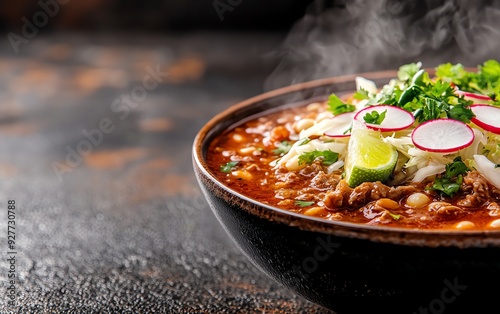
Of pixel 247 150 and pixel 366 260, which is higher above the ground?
pixel 366 260

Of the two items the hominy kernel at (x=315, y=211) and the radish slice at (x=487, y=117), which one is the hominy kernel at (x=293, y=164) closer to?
the hominy kernel at (x=315, y=211)

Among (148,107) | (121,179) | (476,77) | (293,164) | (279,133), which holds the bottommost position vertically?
(148,107)

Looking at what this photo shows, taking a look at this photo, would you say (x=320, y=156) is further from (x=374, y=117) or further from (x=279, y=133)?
(x=279, y=133)

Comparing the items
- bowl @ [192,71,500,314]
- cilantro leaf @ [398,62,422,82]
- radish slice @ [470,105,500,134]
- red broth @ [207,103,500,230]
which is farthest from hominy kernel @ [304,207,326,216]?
cilantro leaf @ [398,62,422,82]

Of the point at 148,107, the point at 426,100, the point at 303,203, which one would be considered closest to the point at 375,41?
the point at 148,107

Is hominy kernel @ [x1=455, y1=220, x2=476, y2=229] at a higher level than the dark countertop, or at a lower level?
higher

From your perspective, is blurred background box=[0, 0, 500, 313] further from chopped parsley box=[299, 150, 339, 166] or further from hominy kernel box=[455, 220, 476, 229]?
hominy kernel box=[455, 220, 476, 229]
